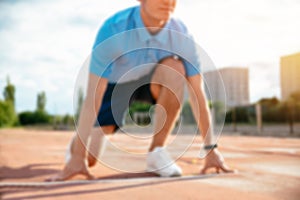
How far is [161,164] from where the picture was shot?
→ 59.4 inches

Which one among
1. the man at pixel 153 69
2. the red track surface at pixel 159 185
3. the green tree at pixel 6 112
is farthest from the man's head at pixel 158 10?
the green tree at pixel 6 112

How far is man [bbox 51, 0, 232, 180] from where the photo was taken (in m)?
1.42

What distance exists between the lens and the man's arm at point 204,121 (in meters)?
1.53

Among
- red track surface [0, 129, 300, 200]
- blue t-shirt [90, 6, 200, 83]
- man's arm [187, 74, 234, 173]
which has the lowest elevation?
red track surface [0, 129, 300, 200]

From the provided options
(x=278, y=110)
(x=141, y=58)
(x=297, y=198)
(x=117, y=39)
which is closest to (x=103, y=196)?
(x=297, y=198)

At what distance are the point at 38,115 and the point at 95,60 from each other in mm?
8883

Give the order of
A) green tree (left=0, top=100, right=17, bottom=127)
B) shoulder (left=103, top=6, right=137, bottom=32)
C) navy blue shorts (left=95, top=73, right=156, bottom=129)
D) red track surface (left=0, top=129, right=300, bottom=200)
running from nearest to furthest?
1. red track surface (left=0, top=129, right=300, bottom=200)
2. shoulder (left=103, top=6, right=137, bottom=32)
3. navy blue shorts (left=95, top=73, right=156, bottom=129)
4. green tree (left=0, top=100, right=17, bottom=127)

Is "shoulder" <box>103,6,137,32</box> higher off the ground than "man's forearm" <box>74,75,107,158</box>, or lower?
higher

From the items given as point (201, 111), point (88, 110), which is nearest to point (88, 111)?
point (88, 110)

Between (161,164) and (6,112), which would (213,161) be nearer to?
(161,164)

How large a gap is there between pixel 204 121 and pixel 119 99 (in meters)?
0.46

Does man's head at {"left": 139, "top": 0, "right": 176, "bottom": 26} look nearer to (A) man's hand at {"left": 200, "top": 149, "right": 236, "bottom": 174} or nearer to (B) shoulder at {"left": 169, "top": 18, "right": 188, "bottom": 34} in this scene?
(B) shoulder at {"left": 169, "top": 18, "right": 188, "bottom": 34}

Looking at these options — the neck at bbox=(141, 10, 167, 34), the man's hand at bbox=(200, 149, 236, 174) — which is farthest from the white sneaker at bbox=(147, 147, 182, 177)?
the neck at bbox=(141, 10, 167, 34)

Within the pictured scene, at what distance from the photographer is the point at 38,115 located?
9.84 m
